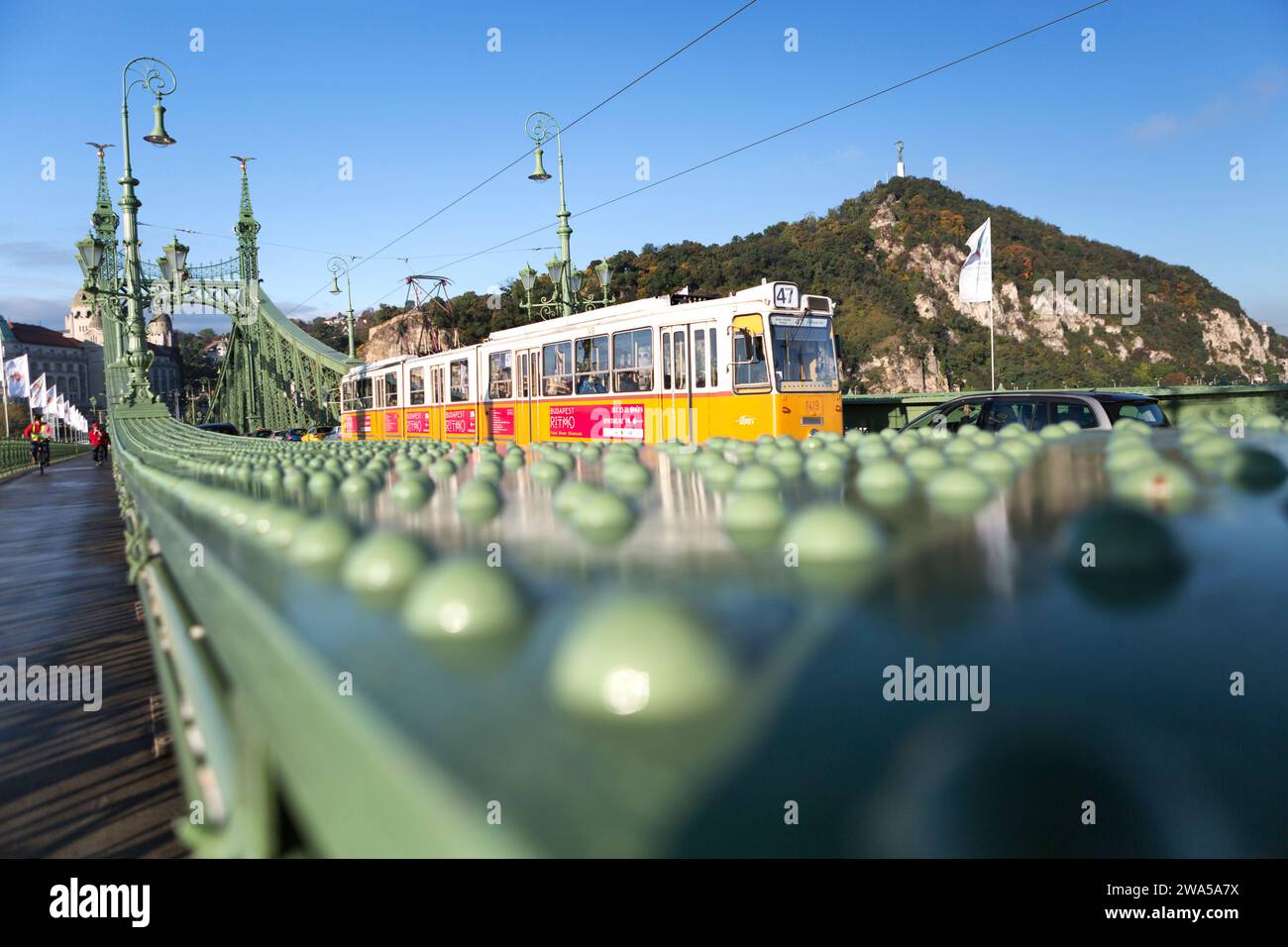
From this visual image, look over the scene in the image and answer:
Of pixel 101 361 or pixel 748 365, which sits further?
pixel 101 361

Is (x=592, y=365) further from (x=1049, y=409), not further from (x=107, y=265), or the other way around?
(x=107, y=265)

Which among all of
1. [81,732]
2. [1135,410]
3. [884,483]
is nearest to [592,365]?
[1135,410]

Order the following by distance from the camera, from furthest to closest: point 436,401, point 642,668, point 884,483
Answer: point 436,401 → point 884,483 → point 642,668

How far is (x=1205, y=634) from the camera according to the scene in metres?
1.08

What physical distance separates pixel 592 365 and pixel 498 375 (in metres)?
3.75

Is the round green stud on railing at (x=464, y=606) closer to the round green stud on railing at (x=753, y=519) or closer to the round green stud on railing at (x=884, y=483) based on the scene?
the round green stud on railing at (x=753, y=519)

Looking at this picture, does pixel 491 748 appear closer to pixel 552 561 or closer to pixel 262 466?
pixel 552 561

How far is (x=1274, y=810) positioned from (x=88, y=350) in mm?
141807

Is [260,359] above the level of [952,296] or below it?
below

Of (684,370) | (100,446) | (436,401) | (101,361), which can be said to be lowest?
(100,446)

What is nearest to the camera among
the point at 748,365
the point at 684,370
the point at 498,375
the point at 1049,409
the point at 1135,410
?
the point at 1135,410

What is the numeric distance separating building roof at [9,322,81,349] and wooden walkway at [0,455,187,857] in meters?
→ 124

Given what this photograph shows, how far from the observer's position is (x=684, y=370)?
510 inches

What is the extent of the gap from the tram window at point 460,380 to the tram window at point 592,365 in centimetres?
507
